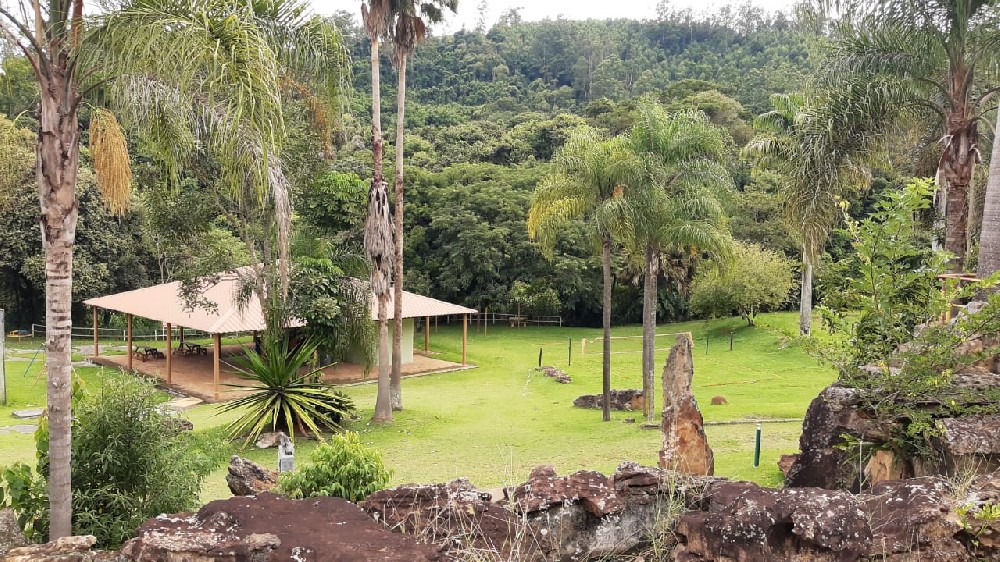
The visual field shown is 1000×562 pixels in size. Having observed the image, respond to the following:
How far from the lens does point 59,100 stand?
6.18m

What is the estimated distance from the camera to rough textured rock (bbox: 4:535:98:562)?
16.1ft

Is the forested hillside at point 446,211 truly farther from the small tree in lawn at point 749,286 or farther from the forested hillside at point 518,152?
the small tree in lawn at point 749,286

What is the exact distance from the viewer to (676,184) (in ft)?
53.3

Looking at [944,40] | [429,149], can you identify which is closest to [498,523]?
[944,40]

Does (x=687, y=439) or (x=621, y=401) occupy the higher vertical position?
(x=687, y=439)

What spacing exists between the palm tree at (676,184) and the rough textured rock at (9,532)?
1213cm

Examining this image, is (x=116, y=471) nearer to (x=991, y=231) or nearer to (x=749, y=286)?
(x=991, y=231)

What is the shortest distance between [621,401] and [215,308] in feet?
33.9

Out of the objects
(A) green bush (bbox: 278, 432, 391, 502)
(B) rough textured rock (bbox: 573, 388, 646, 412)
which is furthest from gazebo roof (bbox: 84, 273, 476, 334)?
(A) green bush (bbox: 278, 432, 391, 502)

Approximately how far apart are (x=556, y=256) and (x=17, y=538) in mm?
33868

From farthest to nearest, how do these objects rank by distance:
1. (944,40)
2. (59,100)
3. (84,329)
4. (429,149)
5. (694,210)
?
1. (429,149)
2. (84,329)
3. (694,210)
4. (944,40)
5. (59,100)

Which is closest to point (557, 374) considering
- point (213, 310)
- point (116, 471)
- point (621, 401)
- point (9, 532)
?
point (621, 401)

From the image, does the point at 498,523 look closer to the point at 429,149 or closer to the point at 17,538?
the point at 17,538

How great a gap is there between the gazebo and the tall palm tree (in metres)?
2.46
